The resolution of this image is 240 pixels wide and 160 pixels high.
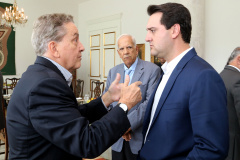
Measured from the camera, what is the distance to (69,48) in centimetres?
143

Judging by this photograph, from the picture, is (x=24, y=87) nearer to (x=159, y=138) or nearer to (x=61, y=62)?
(x=61, y=62)

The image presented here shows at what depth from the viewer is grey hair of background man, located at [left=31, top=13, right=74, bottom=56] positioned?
1370 mm

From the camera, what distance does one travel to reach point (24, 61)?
879 centimetres

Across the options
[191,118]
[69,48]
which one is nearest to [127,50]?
[69,48]

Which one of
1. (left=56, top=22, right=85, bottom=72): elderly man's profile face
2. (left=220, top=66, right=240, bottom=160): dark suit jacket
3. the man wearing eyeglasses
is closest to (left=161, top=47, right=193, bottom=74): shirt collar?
(left=56, top=22, right=85, bottom=72): elderly man's profile face

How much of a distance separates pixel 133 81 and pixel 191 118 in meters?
1.34

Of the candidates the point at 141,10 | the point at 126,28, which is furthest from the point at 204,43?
the point at 126,28

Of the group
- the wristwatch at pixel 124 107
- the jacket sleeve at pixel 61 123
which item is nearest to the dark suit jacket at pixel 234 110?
the wristwatch at pixel 124 107

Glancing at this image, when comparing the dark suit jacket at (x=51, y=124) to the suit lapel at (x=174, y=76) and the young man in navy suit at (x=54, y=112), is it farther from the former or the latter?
the suit lapel at (x=174, y=76)

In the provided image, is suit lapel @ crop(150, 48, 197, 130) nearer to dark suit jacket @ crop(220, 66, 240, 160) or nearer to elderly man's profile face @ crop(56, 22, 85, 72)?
elderly man's profile face @ crop(56, 22, 85, 72)

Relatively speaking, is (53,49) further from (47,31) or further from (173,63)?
(173,63)

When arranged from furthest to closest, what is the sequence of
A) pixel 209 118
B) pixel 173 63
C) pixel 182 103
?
pixel 173 63, pixel 182 103, pixel 209 118

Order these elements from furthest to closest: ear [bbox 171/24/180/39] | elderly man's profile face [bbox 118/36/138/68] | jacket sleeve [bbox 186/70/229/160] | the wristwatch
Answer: elderly man's profile face [bbox 118/36/138/68] < ear [bbox 171/24/180/39] < the wristwatch < jacket sleeve [bbox 186/70/229/160]

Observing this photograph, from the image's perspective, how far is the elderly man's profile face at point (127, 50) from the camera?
2652mm
